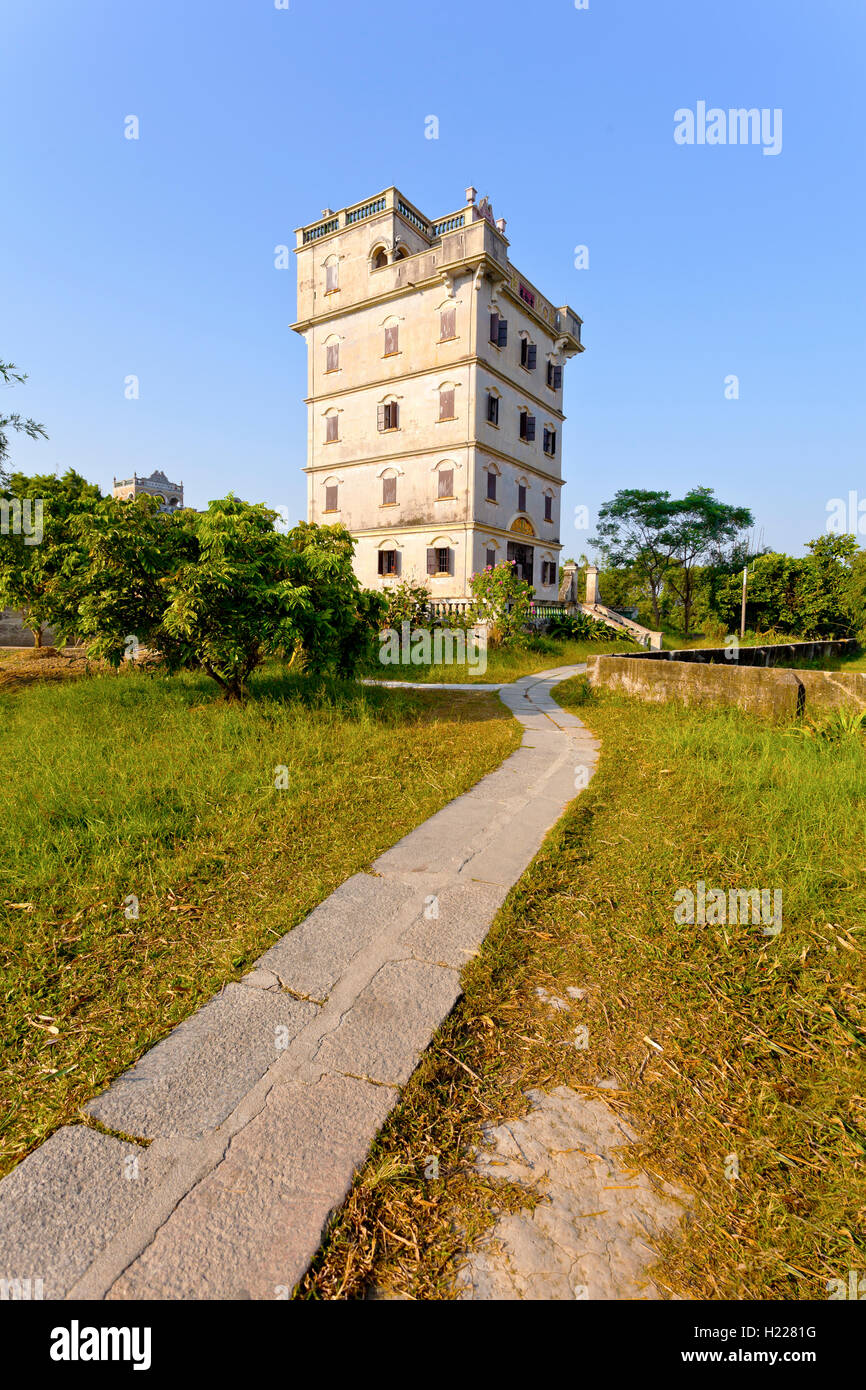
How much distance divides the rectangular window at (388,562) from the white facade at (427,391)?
7 cm

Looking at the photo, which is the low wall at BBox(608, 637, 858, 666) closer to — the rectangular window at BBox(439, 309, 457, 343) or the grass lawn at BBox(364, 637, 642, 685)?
the grass lawn at BBox(364, 637, 642, 685)

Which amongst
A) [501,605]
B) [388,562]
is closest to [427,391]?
[388,562]

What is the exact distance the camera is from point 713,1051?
214 centimetres

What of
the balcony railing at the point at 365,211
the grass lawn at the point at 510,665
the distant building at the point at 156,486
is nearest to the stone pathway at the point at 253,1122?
the grass lawn at the point at 510,665

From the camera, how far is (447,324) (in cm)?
2159

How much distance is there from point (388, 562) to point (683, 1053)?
23.1 meters

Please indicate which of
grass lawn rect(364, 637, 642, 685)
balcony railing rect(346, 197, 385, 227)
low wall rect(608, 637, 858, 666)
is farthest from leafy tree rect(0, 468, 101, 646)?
balcony railing rect(346, 197, 385, 227)

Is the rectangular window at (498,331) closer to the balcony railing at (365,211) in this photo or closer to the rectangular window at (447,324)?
the rectangular window at (447,324)

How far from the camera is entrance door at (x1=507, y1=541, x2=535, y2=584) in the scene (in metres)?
24.2

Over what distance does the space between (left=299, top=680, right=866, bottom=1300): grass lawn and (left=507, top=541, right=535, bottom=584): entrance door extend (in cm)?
2113

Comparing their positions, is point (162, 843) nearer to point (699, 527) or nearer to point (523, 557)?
point (523, 557)

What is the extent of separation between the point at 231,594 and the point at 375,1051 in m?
6.03

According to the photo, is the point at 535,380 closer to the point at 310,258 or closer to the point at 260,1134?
the point at 310,258
